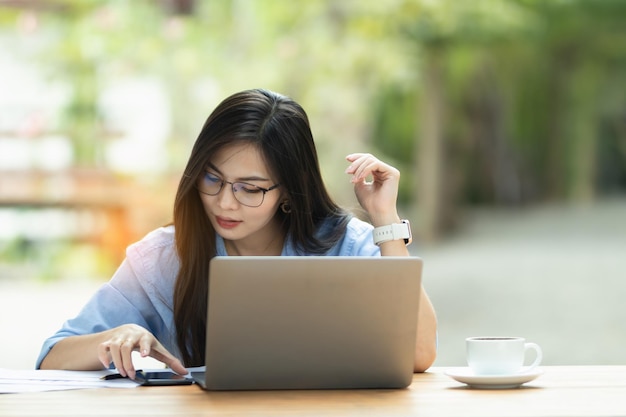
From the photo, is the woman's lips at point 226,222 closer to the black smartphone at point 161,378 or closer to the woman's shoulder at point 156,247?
the woman's shoulder at point 156,247

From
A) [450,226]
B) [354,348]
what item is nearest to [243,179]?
[354,348]

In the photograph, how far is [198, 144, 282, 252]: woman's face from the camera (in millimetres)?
2074

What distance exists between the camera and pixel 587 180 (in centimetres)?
1219

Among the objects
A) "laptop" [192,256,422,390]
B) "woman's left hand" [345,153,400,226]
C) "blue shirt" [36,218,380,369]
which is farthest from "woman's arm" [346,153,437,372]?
"laptop" [192,256,422,390]

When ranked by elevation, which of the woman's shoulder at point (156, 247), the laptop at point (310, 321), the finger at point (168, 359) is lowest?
the finger at point (168, 359)

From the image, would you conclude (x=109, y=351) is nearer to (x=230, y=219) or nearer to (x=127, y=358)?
(x=127, y=358)

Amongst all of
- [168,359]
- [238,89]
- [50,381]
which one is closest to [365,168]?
[168,359]

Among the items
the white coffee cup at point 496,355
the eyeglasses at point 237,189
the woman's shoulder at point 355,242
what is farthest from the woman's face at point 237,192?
the white coffee cup at point 496,355

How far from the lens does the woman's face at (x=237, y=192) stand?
2.07 m

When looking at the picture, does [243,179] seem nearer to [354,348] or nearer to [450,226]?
[354,348]

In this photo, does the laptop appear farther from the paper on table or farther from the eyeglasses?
the eyeglasses

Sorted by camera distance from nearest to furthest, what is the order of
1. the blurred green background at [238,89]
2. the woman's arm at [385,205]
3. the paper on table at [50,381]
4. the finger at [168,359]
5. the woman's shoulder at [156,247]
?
the paper on table at [50,381]
the finger at [168,359]
the woman's arm at [385,205]
the woman's shoulder at [156,247]
the blurred green background at [238,89]

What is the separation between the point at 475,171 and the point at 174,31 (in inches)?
215

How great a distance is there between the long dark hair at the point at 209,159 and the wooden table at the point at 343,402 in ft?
1.33
